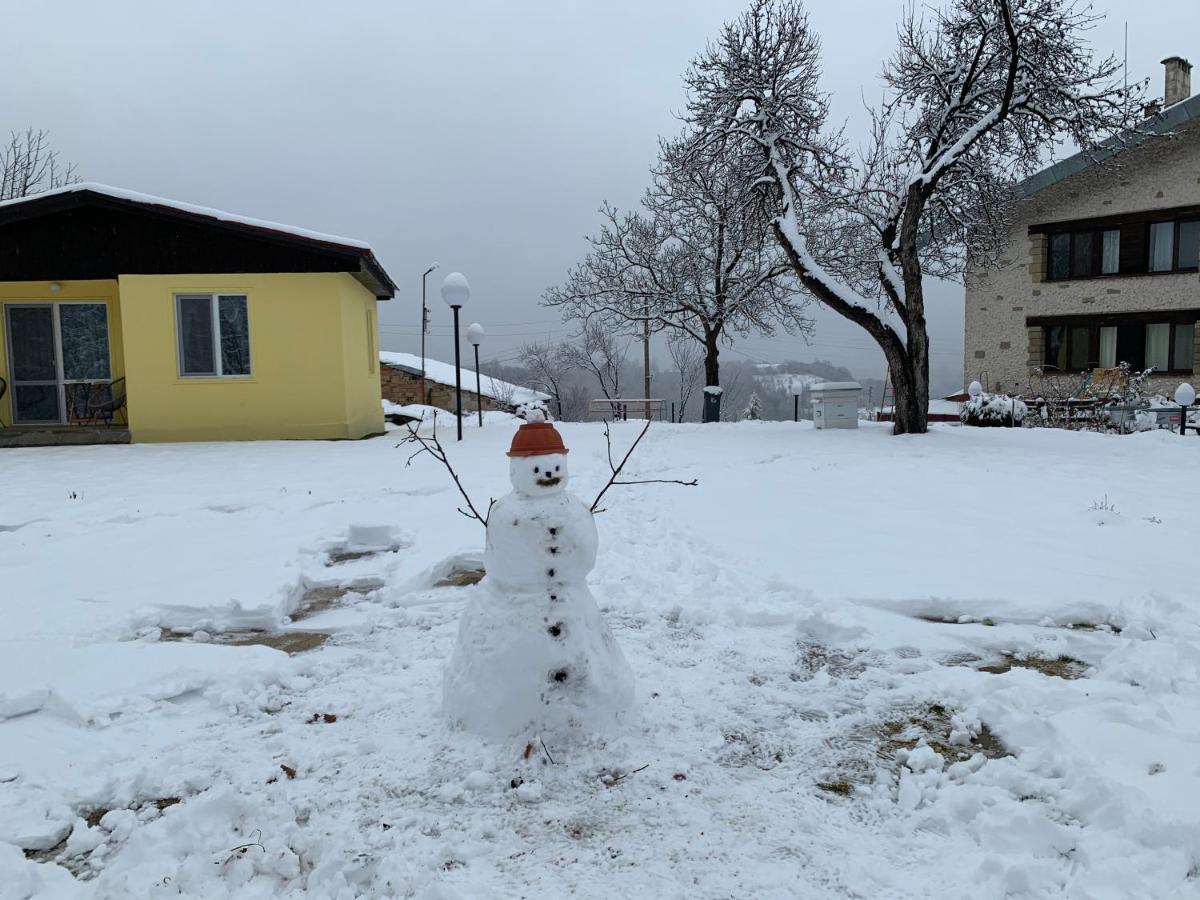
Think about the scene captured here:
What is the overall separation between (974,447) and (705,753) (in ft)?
32.4

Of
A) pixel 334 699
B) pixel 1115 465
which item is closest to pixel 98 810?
pixel 334 699

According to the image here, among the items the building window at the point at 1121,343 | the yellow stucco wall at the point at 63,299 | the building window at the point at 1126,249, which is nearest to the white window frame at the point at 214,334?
the yellow stucco wall at the point at 63,299

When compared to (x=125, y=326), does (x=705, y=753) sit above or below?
below

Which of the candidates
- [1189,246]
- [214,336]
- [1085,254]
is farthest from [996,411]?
[214,336]

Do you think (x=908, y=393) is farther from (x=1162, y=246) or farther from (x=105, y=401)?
(x=105, y=401)

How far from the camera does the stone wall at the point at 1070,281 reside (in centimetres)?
1952

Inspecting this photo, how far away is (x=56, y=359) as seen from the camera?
504 inches

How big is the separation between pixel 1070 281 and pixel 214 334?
2264cm

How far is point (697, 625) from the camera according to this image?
12.3 feet

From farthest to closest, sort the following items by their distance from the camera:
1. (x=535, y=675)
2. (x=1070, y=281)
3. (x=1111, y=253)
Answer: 1. (x=1070, y=281)
2. (x=1111, y=253)
3. (x=535, y=675)

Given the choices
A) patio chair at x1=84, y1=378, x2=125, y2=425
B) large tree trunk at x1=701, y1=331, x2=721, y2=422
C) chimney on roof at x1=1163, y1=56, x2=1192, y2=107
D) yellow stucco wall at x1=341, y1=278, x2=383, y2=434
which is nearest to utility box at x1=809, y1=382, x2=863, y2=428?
large tree trunk at x1=701, y1=331, x2=721, y2=422

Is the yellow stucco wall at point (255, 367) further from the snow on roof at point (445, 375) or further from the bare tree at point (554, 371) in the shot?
the bare tree at point (554, 371)

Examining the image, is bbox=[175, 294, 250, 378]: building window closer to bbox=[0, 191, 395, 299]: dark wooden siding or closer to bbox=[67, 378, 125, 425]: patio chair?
bbox=[0, 191, 395, 299]: dark wooden siding

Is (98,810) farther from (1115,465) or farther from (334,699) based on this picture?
(1115,465)
